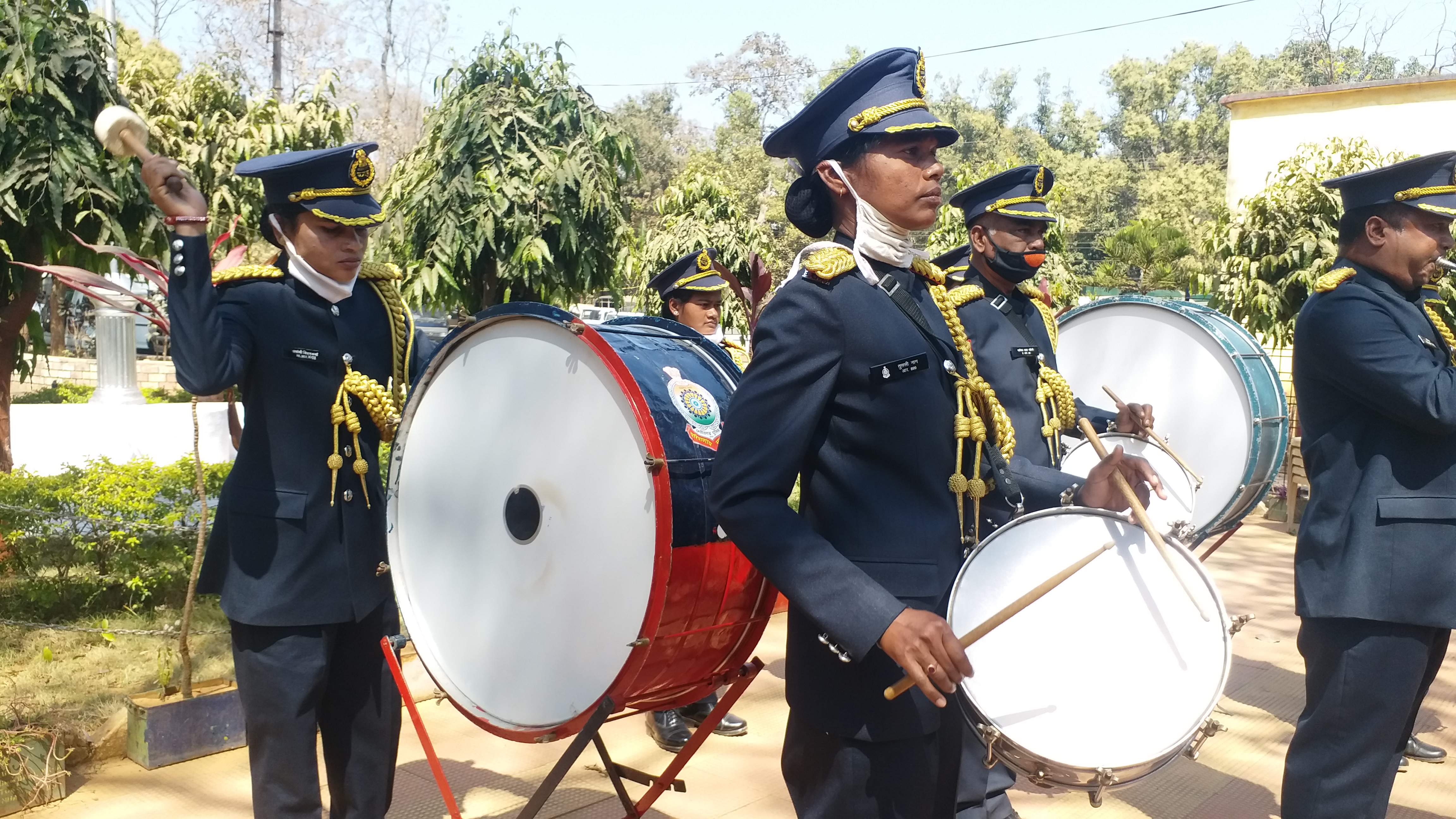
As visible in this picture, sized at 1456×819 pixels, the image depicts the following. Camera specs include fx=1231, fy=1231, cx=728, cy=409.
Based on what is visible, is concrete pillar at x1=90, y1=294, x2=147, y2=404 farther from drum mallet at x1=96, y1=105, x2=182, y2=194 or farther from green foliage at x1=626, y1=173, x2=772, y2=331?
drum mallet at x1=96, y1=105, x2=182, y2=194

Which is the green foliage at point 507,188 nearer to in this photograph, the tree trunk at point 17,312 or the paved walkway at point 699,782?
the tree trunk at point 17,312

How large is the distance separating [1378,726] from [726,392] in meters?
1.85

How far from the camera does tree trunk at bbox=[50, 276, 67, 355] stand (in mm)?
20406

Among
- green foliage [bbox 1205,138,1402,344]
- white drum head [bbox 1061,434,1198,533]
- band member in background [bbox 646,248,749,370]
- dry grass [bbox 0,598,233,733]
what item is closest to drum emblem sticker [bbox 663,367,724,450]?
white drum head [bbox 1061,434,1198,533]

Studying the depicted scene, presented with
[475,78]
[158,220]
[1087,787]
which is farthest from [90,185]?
[1087,787]

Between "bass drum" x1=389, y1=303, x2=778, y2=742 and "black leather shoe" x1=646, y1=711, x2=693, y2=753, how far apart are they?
193 centimetres

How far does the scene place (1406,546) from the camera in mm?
3119

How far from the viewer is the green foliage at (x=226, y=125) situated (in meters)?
7.93

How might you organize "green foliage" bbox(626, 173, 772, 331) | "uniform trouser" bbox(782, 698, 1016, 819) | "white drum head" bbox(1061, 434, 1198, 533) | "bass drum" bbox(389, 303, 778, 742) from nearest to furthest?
1. "uniform trouser" bbox(782, 698, 1016, 819)
2. "bass drum" bbox(389, 303, 778, 742)
3. "white drum head" bbox(1061, 434, 1198, 533)
4. "green foliage" bbox(626, 173, 772, 331)

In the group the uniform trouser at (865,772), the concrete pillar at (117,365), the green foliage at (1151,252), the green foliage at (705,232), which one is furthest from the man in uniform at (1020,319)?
the green foliage at (1151,252)

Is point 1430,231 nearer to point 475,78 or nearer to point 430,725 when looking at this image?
point 430,725

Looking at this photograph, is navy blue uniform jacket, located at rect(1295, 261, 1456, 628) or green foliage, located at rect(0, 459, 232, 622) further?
green foliage, located at rect(0, 459, 232, 622)

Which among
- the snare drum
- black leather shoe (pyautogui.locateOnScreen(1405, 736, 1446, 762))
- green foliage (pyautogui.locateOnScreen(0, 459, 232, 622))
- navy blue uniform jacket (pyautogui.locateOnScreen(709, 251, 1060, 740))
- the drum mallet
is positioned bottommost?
black leather shoe (pyautogui.locateOnScreen(1405, 736, 1446, 762))

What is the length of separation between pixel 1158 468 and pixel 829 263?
2.92 metres
